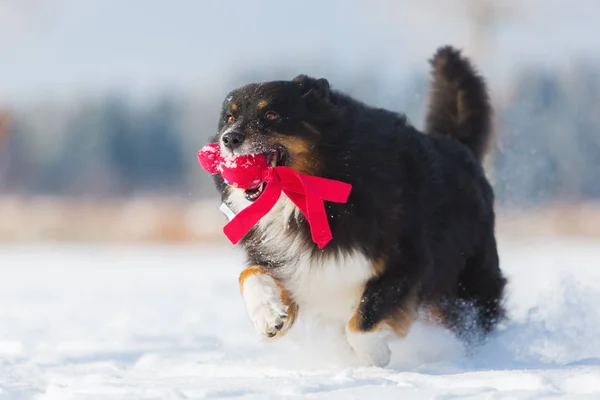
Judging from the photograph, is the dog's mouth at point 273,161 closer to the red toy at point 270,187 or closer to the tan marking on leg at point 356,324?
the red toy at point 270,187

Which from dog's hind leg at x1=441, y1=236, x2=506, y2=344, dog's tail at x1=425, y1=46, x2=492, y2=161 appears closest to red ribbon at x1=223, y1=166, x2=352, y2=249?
dog's hind leg at x1=441, y1=236, x2=506, y2=344

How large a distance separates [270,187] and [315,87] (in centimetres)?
68

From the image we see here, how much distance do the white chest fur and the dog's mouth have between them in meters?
0.14

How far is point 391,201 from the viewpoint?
4734 mm

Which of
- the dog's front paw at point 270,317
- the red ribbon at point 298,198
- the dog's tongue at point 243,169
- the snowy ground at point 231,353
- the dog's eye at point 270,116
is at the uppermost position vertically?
the dog's eye at point 270,116

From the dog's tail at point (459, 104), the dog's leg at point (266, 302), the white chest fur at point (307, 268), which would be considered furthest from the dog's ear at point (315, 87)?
the dog's tail at point (459, 104)

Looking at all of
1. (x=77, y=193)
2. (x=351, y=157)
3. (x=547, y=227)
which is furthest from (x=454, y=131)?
(x=77, y=193)

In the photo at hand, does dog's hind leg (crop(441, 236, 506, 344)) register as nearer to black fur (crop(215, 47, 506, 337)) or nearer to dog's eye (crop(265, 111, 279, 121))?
black fur (crop(215, 47, 506, 337))

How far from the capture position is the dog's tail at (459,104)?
627cm

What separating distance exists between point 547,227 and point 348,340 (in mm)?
16456

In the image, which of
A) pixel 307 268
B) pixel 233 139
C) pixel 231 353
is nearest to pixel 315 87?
pixel 233 139

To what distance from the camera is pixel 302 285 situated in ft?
15.6

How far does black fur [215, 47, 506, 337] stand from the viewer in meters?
4.55

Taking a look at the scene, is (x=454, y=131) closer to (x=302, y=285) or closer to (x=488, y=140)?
(x=488, y=140)
